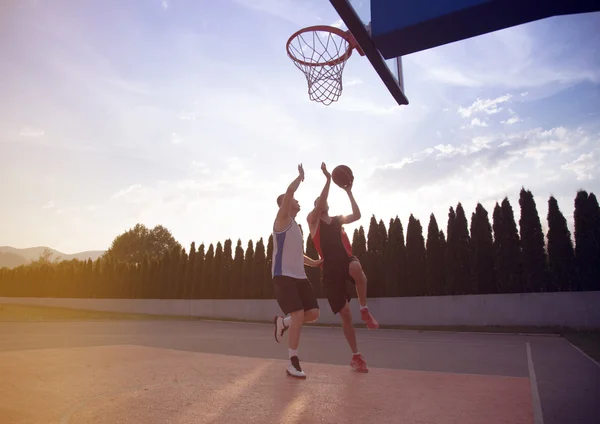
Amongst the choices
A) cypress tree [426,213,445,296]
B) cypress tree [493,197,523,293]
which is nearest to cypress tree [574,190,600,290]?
cypress tree [493,197,523,293]

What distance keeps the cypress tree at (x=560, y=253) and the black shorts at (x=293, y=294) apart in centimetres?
1528

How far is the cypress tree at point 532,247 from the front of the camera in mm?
16797

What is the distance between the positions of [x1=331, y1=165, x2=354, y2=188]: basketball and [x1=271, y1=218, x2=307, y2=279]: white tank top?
2.72ft

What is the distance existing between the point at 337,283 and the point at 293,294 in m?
0.59

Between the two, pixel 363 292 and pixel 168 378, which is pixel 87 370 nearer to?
pixel 168 378

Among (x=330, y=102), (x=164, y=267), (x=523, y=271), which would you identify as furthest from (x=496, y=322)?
(x=164, y=267)

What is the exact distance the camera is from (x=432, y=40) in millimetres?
4523

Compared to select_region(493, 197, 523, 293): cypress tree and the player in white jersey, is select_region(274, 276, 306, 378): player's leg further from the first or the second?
select_region(493, 197, 523, 293): cypress tree

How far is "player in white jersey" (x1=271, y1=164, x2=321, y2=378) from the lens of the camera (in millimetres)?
4957

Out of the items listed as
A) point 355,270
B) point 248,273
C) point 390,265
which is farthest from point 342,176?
point 248,273

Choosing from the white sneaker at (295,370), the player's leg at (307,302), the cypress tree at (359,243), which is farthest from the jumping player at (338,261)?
the cypress tree at (359,243)

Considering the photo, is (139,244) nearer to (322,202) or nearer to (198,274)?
(198,274)

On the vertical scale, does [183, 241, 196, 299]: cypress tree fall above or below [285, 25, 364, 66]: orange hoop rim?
below

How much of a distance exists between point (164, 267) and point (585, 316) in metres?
27.6
